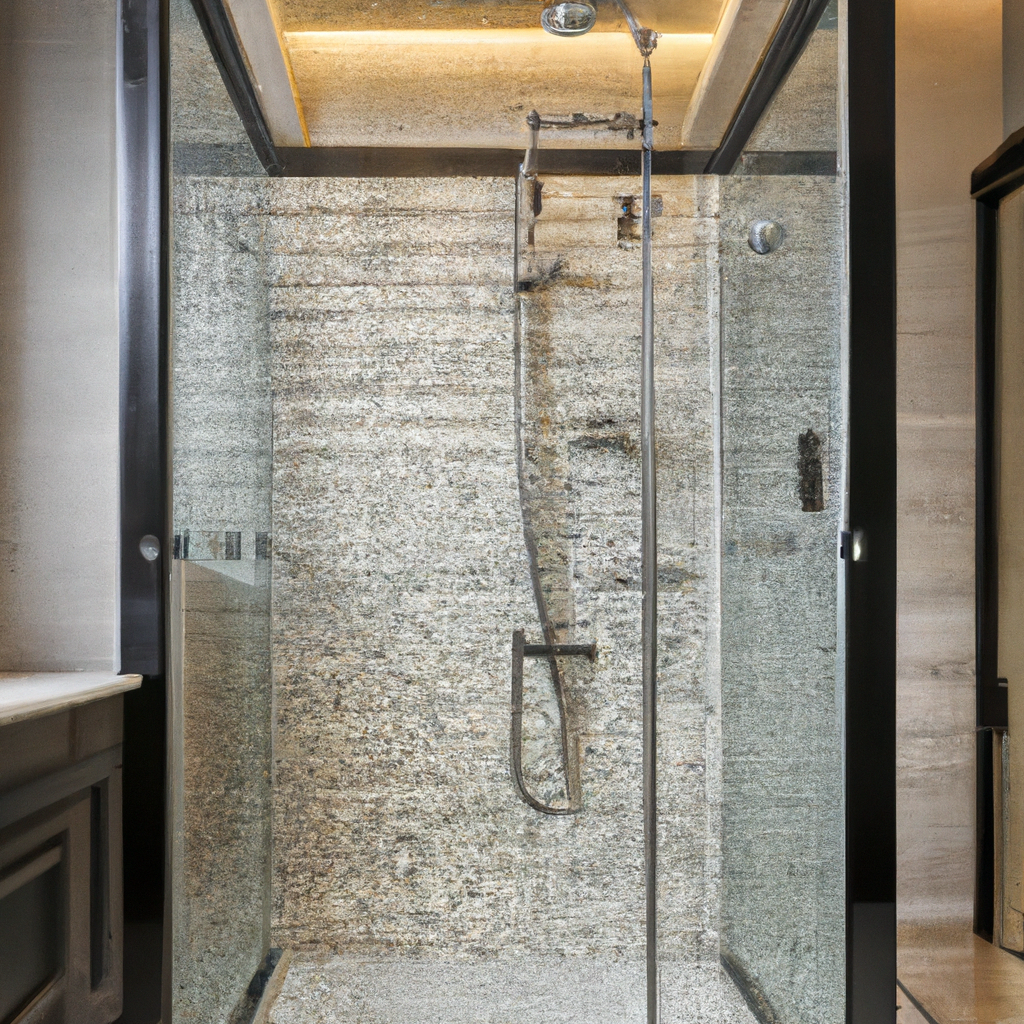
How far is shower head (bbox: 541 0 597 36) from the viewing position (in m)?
1.57

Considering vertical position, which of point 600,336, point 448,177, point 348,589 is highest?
point 448,177

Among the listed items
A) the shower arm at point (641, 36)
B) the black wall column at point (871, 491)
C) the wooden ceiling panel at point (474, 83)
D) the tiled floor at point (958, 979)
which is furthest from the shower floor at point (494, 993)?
the shower arm at point (641, 36)

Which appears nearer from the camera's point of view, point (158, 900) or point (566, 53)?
point (158, 900)

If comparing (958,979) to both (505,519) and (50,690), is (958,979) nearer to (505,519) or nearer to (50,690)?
(505,519)

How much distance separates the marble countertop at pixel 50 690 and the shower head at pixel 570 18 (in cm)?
134

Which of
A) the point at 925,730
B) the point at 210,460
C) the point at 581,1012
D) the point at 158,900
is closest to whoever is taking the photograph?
the point at 158,900

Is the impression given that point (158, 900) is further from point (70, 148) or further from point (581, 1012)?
point (70, 148)

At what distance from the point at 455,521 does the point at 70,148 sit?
3.10 ft

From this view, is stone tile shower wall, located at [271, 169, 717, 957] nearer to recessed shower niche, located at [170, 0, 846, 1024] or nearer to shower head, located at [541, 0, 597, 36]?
recessed shower niche, located at [170, 0, 846, 1024]

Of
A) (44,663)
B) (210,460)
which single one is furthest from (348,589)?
(44,663)

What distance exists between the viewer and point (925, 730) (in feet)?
6.56

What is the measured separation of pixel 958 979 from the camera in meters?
1.83

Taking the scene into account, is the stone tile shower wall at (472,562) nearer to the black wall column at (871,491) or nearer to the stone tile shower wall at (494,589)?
the stone tile shower wall at (494,589)

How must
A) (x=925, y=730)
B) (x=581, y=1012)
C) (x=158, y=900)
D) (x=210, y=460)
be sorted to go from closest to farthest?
(x=158, y=900) → (x=210, y=460) → (x=581, y=1012) → (x=925, y=730)
